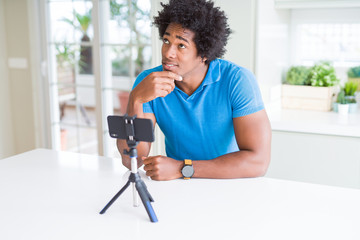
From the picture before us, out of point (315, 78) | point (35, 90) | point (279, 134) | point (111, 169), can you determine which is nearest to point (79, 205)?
point (111, 169)

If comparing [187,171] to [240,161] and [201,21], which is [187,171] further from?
[201,21]

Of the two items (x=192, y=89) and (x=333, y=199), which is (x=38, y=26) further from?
(x=333, y=199)

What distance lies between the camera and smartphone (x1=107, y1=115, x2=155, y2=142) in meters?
1.09

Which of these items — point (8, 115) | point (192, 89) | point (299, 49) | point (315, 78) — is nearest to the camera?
point (192, 89)

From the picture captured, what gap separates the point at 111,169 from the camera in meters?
1.53

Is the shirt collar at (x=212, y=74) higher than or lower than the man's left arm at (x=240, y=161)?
higher

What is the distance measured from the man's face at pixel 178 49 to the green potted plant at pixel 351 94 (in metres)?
1.50

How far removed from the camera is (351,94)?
271 centimetres

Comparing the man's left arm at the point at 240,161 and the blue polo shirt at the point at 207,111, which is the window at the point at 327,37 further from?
the man's left arm at the point at 240,161

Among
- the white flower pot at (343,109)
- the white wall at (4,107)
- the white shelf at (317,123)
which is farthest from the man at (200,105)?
the white wall at (4,107)

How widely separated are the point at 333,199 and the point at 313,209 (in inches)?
4.1

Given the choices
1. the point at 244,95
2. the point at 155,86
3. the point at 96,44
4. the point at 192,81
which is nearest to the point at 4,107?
the point at 96,44

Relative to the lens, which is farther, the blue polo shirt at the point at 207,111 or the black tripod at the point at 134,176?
the blue polo shirt at the point at 207,111

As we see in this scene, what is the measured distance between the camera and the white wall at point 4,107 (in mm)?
3779
